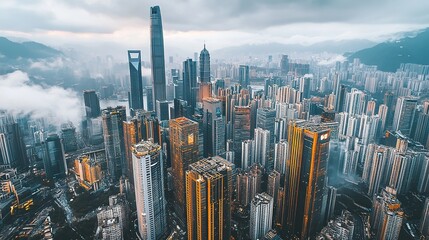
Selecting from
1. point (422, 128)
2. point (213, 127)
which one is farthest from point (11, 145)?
point (422, 128)

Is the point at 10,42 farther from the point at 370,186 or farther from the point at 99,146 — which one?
the point at 370,186

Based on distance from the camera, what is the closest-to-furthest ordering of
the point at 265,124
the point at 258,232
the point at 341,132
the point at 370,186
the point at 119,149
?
the point at 258,232 → the point at 370,186 → the point at 119,149 → the point at 265,124 → the point at 341,132

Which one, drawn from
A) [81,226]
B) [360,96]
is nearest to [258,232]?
[81,226]

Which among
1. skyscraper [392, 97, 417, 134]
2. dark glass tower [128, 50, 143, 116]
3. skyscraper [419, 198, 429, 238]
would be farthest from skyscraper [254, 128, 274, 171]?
dark glass tower [128, 50, 143, 116]

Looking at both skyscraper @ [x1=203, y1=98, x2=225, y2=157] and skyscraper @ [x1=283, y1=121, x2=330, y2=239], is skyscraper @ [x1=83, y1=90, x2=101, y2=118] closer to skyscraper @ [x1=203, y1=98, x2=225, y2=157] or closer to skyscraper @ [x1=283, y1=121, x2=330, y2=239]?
skyscraper @ [x1=203, y1=98, x2=225, y2=157]

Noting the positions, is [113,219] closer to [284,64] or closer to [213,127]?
[213,127]

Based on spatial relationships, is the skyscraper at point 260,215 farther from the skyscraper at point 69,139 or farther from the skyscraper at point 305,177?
the skyscraper at point 69,139

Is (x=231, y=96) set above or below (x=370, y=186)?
above
